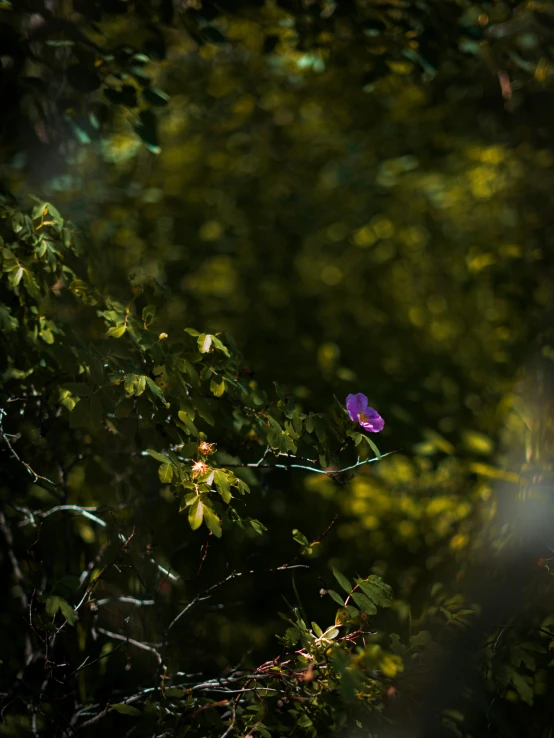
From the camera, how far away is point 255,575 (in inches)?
96.2

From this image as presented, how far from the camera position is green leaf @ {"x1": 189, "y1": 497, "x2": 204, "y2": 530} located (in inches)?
42.9

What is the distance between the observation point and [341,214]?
324 centimetres

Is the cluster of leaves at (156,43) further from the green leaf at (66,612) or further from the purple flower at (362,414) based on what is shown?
the green leaf at (66,612)

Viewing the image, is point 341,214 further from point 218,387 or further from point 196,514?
point 196,514

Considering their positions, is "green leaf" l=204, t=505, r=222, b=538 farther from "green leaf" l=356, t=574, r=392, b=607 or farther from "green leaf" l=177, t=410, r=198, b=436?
"green leaf" l=356, t=574, r=392, b=607

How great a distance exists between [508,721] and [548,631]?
28 centimetres

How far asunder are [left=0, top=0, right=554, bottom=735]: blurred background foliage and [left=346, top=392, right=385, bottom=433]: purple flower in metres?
0.50

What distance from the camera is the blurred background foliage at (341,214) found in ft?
6.57

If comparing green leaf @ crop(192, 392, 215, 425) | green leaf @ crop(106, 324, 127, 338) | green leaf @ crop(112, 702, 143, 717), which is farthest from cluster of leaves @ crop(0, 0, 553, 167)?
green leaf @ crop(112, 702, 143, 717)

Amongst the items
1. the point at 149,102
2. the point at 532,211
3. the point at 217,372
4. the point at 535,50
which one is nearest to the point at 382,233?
the point at 532,211

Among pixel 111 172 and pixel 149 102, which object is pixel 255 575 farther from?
pixel 111 172

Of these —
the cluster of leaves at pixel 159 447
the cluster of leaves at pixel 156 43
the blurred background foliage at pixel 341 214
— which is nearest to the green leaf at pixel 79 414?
the cluster of leaves at pixel 159 447

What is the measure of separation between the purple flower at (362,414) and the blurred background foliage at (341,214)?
50 centimetres

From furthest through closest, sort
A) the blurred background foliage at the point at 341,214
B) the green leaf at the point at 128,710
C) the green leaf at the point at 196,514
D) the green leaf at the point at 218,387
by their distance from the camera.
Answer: the blurred background foliage at the point at 341,214
the green leaf at the point at 218,387
the green leaf at the point at 128,710
the green leaf at the point at 196,514
